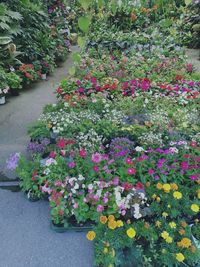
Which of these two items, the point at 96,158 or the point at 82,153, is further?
the point at 82,153

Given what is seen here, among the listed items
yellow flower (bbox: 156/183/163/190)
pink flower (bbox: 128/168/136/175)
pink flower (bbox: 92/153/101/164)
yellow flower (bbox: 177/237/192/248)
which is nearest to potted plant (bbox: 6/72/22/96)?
pink flower (bbox: 92/153/101/164)

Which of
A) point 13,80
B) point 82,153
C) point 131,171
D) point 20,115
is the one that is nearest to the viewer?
point 131,171

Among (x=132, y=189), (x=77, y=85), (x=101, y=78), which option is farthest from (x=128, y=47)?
(x=132, y=189)

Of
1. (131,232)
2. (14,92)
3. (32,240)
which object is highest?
(131,232)

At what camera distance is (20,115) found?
4441 mm

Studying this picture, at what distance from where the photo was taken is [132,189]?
94.3 inches

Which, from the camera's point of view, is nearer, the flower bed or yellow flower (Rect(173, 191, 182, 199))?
the flower bed

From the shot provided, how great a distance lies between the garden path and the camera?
3553 mm

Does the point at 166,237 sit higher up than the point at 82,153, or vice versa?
the point at 82,153

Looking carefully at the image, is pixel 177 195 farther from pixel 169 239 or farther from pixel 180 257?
pixel 180 257

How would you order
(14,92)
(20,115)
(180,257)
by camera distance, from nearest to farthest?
(180,257) < (20,115) < (14,92)

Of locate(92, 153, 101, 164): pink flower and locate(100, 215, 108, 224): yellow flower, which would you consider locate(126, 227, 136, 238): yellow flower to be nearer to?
locate(100, 215, 108, 224): yellow flower

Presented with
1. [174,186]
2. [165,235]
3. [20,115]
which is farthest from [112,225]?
[20,115]

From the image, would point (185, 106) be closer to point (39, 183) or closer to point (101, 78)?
point (101, 78)
